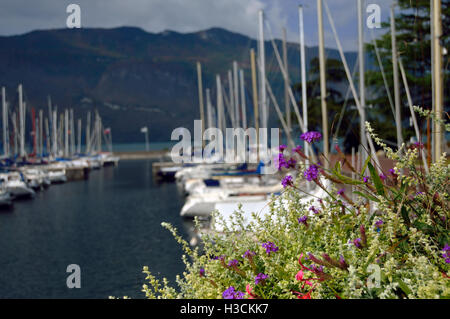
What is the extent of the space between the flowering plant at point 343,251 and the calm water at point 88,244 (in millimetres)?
12503

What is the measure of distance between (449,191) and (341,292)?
1.68 meters

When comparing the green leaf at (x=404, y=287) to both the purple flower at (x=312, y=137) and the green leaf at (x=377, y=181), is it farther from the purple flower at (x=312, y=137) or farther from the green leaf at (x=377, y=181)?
the purple flower at (x=312, y=137)

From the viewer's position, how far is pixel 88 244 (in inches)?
966

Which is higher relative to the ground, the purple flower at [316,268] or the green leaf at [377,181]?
the green leaf at [377,181]

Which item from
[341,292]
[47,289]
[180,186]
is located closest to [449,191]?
[341,292]

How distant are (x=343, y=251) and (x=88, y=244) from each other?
22.9 meters

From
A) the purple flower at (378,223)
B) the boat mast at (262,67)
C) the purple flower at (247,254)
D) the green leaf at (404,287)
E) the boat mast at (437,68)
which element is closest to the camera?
the green leaf at (404,287)

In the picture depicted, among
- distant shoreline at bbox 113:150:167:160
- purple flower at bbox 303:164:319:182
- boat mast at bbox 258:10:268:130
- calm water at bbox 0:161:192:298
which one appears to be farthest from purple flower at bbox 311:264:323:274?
distant shoreline at bbox 113:150:167:160

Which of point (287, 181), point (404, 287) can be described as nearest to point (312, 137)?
point (287, 181)

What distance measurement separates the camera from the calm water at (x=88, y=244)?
17297mm

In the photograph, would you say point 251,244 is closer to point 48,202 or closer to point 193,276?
point 193,276

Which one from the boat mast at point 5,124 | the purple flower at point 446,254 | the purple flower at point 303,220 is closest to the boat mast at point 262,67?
the purple flower at point 303,220

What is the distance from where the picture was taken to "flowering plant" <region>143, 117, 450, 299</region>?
283 cm

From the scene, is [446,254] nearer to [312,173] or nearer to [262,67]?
[312,173]
